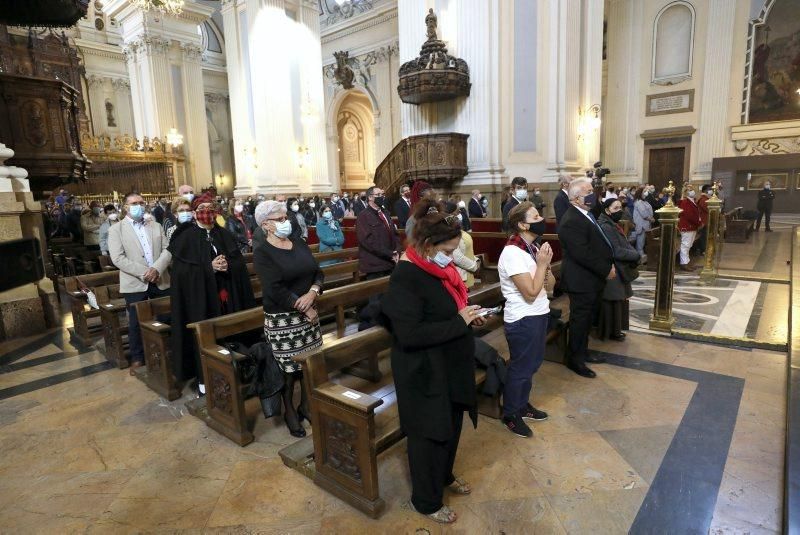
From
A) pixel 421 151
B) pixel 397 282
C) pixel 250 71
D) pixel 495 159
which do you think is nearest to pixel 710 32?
pixel 495 159

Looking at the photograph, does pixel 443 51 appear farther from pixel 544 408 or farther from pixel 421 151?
pixel 544 408

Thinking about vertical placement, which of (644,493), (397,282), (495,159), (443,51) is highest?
(443,51)

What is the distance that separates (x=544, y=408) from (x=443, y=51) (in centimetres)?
927

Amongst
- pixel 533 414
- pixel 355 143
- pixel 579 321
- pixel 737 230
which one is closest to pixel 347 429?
pixel 533 414

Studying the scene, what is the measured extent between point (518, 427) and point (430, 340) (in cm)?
152

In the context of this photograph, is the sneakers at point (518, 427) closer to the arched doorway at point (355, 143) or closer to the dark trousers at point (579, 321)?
the dark trousers at point (579, 321)

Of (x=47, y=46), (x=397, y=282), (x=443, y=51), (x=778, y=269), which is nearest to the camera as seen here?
(x=397, y=282)

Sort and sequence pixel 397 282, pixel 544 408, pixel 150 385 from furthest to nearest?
pixel 150 385 → pixel 544 408 → pixel 397 282

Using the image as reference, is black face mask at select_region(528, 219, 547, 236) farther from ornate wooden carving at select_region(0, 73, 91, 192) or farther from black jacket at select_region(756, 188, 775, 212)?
black jacket at select_region(756, 188, 775, 212)

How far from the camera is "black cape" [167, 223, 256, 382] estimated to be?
361 cm

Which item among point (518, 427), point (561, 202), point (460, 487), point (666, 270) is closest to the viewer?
point (460, 487)

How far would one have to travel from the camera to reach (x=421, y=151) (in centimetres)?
1091

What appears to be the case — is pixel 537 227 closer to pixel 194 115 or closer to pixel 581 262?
pixel 581 262

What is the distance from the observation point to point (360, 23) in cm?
2114
